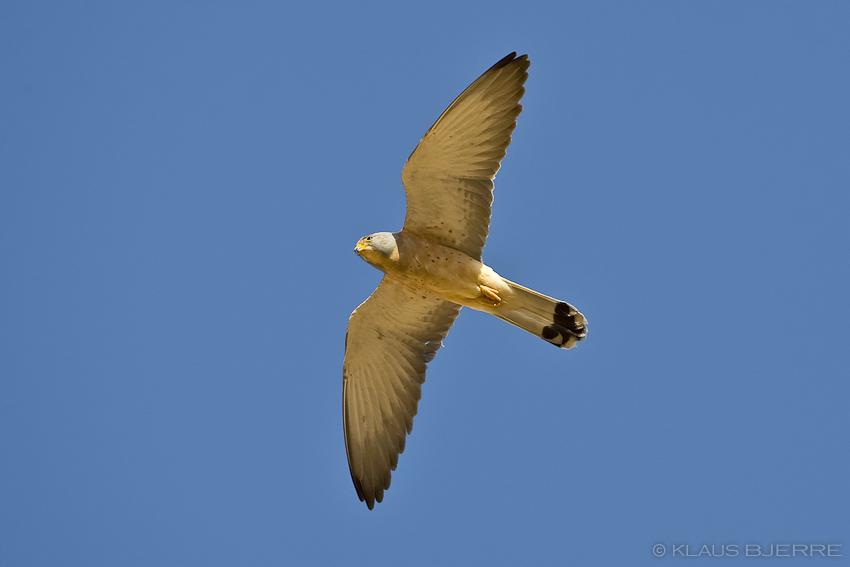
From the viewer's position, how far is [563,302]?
31.2 feet

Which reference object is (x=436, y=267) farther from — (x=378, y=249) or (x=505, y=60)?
(x=505, y=60)

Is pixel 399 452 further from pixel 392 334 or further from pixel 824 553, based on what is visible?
pixel 824 553

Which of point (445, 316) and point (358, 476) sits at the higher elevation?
point (445, 316)

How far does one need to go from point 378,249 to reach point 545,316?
1.82 m

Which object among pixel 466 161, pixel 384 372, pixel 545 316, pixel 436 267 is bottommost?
pixel 384 372

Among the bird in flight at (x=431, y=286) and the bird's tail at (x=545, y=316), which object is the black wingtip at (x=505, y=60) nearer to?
the bird in flight at (x=431, y=286)

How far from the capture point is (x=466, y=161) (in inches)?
365

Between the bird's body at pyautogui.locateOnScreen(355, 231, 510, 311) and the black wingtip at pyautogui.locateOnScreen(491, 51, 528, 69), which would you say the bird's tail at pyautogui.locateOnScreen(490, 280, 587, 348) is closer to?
the bird's body at pyautogui.locateOnScreen(355, 231, 510, 311)

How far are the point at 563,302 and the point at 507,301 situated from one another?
22.2 inches

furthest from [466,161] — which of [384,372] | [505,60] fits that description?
[384,372]

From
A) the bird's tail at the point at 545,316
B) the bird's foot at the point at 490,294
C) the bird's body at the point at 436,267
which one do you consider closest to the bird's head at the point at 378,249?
the bird's body at the point at 436,267

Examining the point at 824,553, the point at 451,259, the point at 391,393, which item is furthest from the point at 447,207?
the point at 824,553

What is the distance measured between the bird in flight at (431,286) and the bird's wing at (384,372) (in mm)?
11

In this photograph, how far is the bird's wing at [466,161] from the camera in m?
8.97
